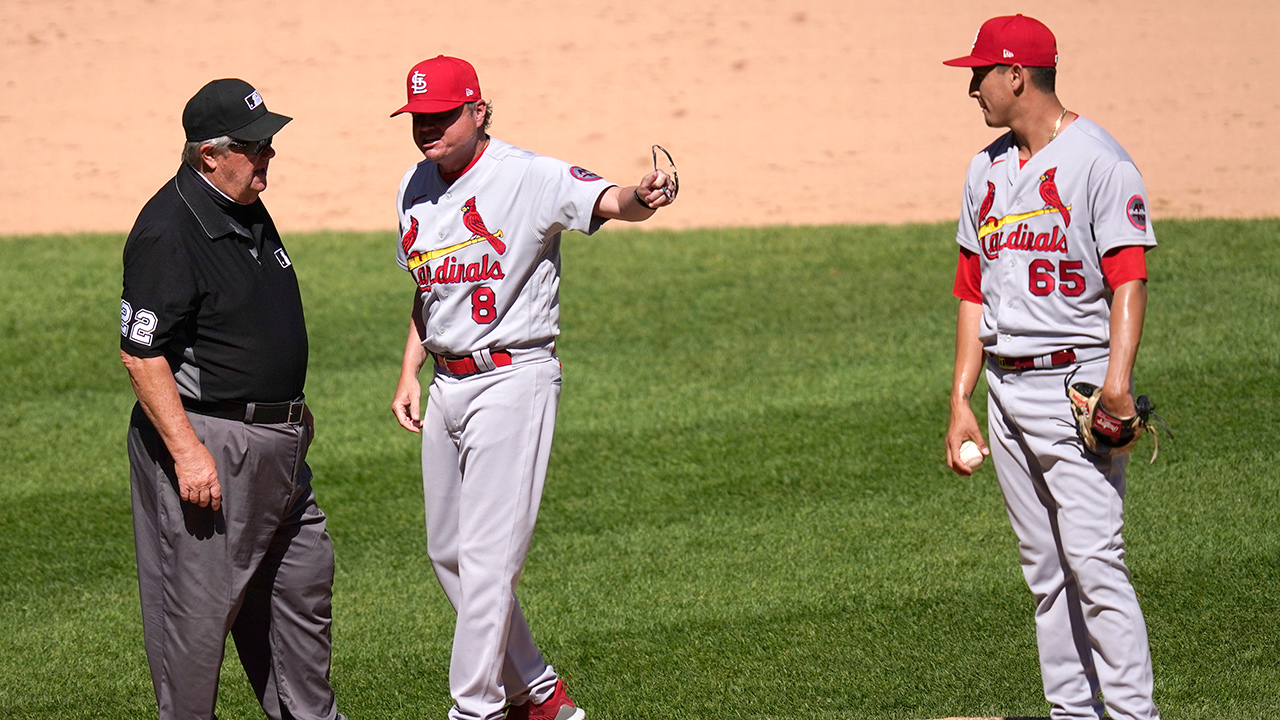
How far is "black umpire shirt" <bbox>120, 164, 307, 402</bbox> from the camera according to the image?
3.55 m

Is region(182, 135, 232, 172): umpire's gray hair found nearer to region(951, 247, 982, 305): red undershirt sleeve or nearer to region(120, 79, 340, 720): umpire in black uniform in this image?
region(120, 79, 340, 720): umpire in black uniform

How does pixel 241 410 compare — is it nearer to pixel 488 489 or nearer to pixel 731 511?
pixel 488 489

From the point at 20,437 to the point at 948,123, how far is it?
11.9 m

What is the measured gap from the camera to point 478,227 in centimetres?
388

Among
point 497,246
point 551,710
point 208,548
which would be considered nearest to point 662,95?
point 497,246

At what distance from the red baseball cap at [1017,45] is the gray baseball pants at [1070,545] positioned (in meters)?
0.84

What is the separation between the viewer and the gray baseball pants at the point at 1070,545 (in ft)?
11.4

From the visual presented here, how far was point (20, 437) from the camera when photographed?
7609 millimetres

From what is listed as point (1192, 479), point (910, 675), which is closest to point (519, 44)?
point (1192, 479)

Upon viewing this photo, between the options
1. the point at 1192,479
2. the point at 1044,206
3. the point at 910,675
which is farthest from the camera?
the point at 1192,479

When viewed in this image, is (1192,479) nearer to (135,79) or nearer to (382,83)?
(382,83)

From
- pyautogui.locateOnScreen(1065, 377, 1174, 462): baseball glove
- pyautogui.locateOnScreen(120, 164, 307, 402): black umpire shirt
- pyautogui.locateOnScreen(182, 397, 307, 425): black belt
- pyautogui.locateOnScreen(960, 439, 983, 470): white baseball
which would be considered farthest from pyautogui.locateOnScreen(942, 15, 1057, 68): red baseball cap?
pyautogui.locateOnScreen(182, 397, 307, 425): black belt

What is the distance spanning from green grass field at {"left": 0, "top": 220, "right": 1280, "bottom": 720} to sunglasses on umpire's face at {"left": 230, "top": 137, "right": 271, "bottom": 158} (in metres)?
1.99

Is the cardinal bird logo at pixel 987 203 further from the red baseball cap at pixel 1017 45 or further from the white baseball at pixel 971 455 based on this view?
the white baseball at pixel 971 455
